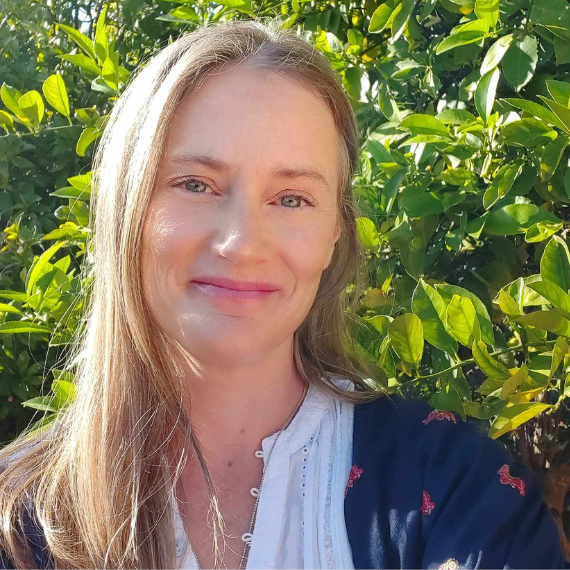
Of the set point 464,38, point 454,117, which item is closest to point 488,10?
point 464,38

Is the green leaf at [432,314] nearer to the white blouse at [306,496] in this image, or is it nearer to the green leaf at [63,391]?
the white blouse at [306,496]

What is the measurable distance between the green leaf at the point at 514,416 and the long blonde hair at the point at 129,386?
1.06ft

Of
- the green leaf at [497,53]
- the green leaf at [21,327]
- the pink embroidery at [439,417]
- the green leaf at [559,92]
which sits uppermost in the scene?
the green leaf at [497,53]

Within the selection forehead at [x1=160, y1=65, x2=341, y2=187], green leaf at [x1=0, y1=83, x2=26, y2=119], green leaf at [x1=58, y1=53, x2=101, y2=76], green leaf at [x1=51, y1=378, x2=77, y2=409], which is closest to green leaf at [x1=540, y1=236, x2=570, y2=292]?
forehead at [x1=160, y1=65, x2=341, y2=187]

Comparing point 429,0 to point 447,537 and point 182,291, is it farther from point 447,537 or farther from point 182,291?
point 447,537

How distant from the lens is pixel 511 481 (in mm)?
1172

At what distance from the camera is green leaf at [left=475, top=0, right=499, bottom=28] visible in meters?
1.20

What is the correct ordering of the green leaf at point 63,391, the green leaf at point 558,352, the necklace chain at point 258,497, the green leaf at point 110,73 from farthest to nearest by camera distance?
1. the green leaf at point 110,73
2. the green leaf at point 63,391
3. the necklace chain at point 258,497
4. the green leaf at point 558,352

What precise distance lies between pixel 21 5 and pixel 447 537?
176 centimetres

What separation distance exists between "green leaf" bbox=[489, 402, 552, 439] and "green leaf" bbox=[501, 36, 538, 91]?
1.66 feet

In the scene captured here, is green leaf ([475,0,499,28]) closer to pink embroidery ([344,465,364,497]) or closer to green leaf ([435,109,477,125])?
green leaf ([435,109,477,125])

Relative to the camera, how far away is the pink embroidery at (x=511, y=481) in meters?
1.16

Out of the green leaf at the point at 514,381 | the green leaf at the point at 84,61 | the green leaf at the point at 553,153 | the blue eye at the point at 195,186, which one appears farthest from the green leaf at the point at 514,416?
the green leaf at the point at 84,61

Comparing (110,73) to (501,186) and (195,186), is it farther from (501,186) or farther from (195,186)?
(501,186)
